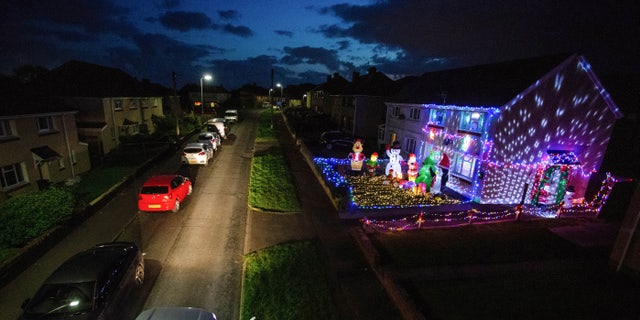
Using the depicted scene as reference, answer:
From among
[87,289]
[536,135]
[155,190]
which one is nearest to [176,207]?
[155,190]

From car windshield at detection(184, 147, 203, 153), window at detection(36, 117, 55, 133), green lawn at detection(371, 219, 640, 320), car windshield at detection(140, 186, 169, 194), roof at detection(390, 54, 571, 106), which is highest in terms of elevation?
roof at detection(390, 54, 571, 106)

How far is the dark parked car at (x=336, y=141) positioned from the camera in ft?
96.5

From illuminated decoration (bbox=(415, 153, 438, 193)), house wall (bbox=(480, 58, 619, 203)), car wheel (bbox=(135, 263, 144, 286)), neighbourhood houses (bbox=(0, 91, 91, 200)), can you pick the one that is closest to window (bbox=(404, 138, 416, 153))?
illuminated decoration (bbox=(415, 153, 438, 193))

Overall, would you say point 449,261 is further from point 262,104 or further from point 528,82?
point 262,104

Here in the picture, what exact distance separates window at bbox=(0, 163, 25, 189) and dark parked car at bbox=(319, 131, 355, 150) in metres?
22.4

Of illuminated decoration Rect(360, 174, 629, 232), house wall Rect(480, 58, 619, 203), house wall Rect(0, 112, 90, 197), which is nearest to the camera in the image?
illuminated decoration Rect(360, 174, 629, 232)

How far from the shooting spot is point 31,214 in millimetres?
11086

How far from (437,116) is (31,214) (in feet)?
72.2

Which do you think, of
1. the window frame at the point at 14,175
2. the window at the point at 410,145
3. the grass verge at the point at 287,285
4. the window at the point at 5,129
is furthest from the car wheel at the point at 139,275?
the window at the point at 410,145

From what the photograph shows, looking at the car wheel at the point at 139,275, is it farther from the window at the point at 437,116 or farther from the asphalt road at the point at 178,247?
the window at the point at 437,116

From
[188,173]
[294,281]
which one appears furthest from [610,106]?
[188,173]

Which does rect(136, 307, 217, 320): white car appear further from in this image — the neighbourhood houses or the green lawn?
the neighbourhood houses

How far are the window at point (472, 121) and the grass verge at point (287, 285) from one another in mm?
11834

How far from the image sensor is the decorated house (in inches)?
591
